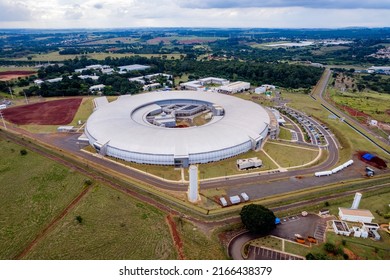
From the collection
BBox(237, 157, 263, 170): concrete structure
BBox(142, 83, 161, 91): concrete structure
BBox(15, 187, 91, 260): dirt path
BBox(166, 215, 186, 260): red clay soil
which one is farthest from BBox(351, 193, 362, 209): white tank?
BBox(142, 83, 161, 91): concrete structure

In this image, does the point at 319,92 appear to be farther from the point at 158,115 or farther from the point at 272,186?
the point at 272,186

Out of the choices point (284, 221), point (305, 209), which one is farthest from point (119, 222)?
point (305, 209)

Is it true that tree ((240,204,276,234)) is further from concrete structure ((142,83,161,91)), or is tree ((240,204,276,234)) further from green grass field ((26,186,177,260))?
concrete structure ((142,83,161,91))

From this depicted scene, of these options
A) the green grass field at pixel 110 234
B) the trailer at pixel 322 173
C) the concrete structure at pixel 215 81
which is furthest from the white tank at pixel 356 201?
the concrete structure at pixel 215 81

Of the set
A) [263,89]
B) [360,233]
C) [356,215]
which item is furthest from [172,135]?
[263,89]

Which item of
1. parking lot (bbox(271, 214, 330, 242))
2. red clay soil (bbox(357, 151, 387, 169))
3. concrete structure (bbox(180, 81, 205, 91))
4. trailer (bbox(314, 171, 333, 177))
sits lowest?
concrete structure (bbox(180, 81, 205, 91))

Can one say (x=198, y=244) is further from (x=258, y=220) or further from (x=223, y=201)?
(x=223, y=201)

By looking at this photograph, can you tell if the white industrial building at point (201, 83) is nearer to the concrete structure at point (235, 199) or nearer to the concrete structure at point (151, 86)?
the concrete structure at point (151, 86)
